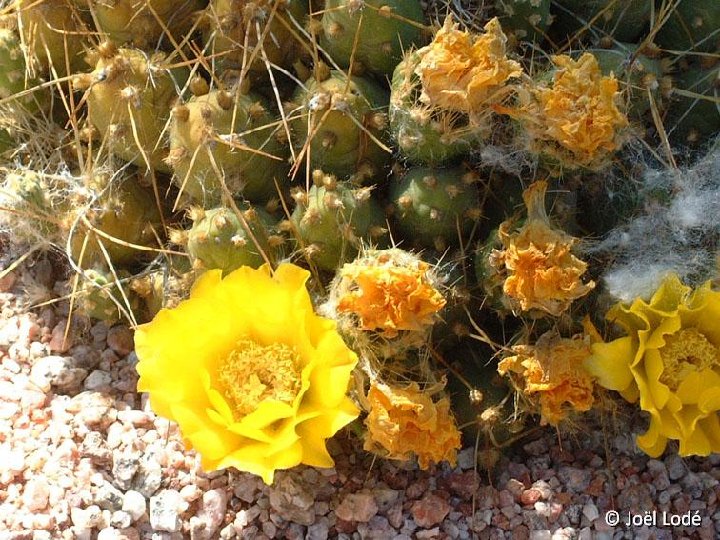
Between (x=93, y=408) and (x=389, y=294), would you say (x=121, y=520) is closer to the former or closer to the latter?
(x=93, y=408)

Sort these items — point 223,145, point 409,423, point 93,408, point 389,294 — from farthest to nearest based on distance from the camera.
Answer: point 93,408 < point 223,145 < point 409,423 < point 389,294

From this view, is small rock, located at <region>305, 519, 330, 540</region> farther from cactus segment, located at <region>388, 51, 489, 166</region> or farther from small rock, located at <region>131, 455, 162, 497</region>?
cactus segment, located at <region>388, 51, 489, 166</region>

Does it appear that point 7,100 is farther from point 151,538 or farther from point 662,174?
point 662,174

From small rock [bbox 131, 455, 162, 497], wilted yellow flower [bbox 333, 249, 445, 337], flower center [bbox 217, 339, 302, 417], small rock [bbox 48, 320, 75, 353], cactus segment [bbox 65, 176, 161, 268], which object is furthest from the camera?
small rock [bbox 48, 320, 75, 353]

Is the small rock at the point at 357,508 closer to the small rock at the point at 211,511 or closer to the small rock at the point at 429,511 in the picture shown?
the small rock at the point at 429,511

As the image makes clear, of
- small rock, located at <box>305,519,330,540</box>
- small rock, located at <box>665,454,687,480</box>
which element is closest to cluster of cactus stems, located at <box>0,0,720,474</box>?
small rock, located at <box>305,519,330,540</box>

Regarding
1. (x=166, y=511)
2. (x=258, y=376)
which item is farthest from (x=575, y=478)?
(x=166, y=511)
